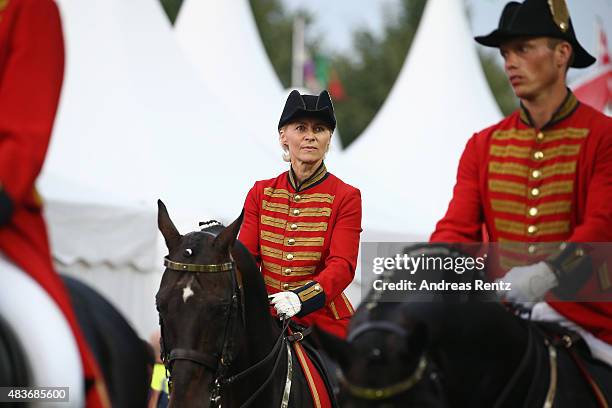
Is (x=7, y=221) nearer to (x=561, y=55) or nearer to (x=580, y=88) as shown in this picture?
(x=561, y=55)

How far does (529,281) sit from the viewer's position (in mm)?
3574

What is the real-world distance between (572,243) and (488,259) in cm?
32

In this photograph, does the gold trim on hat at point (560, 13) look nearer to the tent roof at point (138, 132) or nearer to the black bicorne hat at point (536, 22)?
the black bicorne hat at point (536, 22)

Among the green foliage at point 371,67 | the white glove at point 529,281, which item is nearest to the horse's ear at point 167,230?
the white glove at point 529,281

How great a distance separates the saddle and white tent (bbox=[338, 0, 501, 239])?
5.81 meters

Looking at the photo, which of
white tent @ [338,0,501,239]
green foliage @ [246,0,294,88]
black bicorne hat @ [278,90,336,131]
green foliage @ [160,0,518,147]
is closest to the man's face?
black bicorne hat @ [278,90,336,131]

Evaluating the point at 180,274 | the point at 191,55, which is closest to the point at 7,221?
the point at 180,274

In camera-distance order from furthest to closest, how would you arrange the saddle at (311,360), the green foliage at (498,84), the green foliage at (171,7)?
1. the green foliage at (498,84)
2. the green foliage at (171,7)
3. the saddle at (311,360)

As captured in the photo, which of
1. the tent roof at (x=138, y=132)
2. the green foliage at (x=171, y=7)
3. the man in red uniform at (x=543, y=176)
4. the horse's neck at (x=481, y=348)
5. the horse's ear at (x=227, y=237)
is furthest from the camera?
the green foliage at (x=171, y=7)

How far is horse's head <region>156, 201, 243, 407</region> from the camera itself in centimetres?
385

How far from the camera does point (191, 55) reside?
1416 centimetres

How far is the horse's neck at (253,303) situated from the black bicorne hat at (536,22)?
1.41 meters

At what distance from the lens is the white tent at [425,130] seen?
11609 mm

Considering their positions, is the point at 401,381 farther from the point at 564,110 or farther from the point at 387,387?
the point at 564,110
